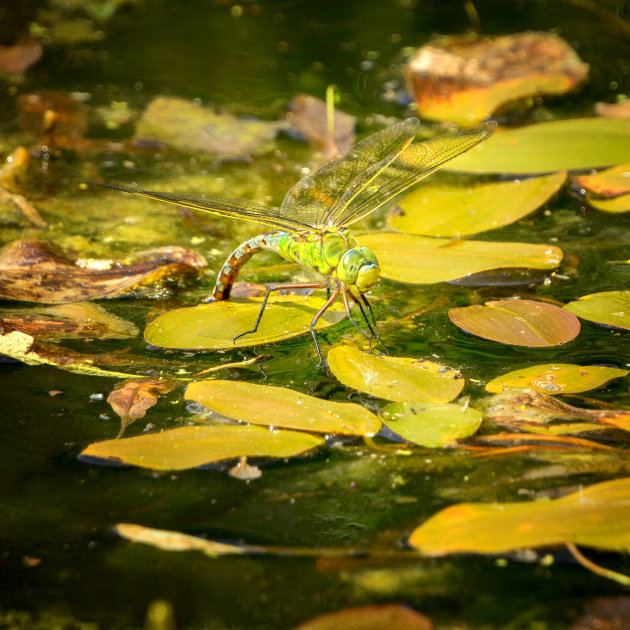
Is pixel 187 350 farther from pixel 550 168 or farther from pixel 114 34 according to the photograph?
pixel 114 34

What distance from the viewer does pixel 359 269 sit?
1.85 metres

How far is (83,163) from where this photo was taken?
267 centimetres

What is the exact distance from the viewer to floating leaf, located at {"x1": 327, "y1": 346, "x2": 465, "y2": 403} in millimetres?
1476

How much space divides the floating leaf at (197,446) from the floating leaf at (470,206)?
3.32 ft

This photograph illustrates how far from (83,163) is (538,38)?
1986 millimetres

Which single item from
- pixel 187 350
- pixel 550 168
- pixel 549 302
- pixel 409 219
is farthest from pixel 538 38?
pixel 187 350

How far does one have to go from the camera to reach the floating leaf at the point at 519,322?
1686mm

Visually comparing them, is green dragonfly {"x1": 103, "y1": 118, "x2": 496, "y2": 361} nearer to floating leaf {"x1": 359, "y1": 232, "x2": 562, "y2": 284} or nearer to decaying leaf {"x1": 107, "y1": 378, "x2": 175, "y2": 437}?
floating leaf {"x1": 359, "y1": 232, "x2": 562, "y2": 284}

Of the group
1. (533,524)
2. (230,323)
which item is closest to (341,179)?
(230,323)

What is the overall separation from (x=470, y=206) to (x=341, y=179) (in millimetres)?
403

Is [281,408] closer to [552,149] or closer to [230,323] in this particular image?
[230,323]

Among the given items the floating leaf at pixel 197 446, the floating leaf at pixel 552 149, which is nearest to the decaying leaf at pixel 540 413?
the floating leaf at pixel 197 446

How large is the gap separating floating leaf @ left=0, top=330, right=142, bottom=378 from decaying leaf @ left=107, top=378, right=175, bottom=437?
0.05 metres

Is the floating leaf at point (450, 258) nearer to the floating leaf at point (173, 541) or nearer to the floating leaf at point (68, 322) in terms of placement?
the floating leaf at point (68, 322)
